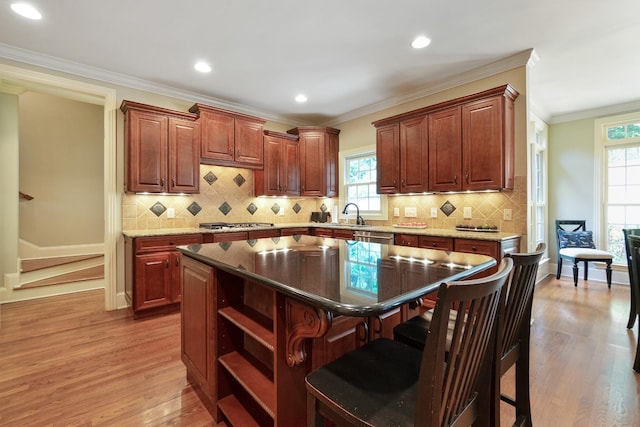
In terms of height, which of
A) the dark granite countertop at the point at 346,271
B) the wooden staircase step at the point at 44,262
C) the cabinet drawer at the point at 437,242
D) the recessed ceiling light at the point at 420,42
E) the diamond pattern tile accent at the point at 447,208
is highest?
the recessed ceiling light at the point at 420,42

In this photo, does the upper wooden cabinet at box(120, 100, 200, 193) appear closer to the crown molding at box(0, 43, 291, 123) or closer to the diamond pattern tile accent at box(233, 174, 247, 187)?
the crown molding at box(0, 43, 291, 123)

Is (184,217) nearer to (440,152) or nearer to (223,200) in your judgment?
(223,200)

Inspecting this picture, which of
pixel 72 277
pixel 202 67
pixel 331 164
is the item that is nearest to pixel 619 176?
pixel 331 164

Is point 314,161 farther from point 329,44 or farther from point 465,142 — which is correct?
point 465,142

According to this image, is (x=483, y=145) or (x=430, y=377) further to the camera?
(x=483, y=145)

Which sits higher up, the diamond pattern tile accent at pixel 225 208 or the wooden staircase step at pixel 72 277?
the diamond pattern tile accent at pixel 225 208

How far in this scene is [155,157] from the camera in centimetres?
341

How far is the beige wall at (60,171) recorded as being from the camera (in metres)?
5.25

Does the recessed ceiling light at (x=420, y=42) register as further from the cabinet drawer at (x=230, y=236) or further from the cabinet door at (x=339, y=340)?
the cabinet drawer at (x=230, y=236)

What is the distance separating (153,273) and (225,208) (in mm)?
1472

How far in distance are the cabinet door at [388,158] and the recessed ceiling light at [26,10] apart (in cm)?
357

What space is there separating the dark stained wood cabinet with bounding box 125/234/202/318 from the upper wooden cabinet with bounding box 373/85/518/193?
2.90 m

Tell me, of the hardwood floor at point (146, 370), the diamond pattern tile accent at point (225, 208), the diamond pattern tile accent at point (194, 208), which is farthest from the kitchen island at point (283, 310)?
the diamond pattern tile accent at point (225, 208)

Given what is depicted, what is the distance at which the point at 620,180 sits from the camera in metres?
4.47
